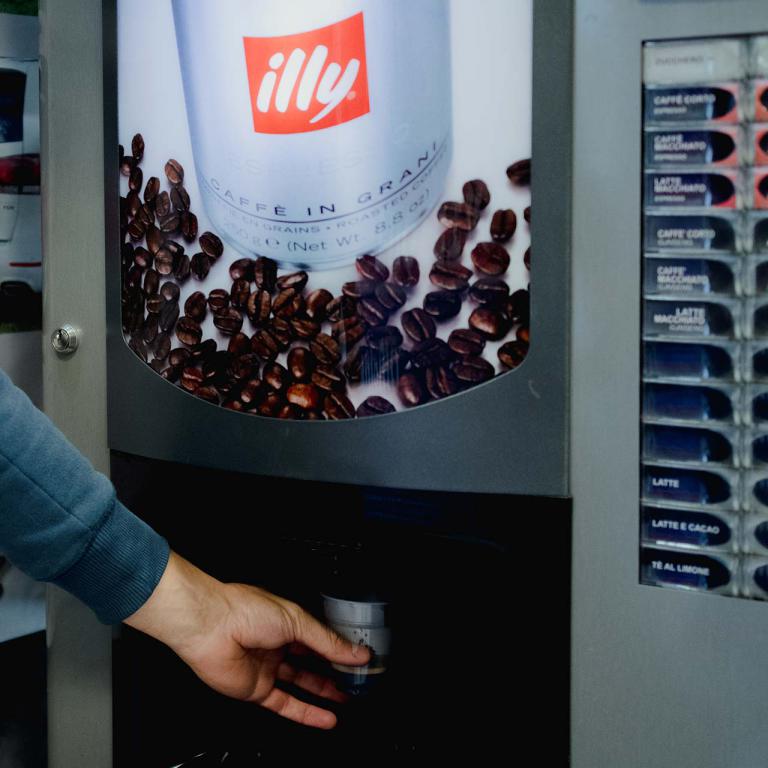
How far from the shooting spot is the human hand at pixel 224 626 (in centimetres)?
81

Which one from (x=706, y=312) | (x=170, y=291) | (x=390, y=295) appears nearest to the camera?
(x=706, y=312)

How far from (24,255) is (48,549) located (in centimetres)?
55

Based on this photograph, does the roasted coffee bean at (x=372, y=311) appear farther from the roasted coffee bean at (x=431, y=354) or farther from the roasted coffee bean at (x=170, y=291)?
the roasted coffee bean at (x=170, y=291)

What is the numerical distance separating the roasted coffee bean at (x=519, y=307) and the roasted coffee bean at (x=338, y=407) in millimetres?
157

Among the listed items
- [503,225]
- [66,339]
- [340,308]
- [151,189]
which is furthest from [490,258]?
[66,339]

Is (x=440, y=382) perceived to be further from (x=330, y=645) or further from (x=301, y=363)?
(x=330, y=645)

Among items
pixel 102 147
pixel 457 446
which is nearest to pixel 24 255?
pixel 102 147

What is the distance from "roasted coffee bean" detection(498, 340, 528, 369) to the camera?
69 cm

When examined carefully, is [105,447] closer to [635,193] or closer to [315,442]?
[315,442]

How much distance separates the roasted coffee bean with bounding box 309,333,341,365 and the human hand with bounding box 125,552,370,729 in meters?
0.24

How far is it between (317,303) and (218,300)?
0.11m

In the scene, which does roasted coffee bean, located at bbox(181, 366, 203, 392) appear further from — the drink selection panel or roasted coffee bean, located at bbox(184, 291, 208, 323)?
the drink selection panel

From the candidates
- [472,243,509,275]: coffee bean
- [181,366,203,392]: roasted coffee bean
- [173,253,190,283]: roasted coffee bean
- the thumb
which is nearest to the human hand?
the thumb

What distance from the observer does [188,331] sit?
0.83 meters
